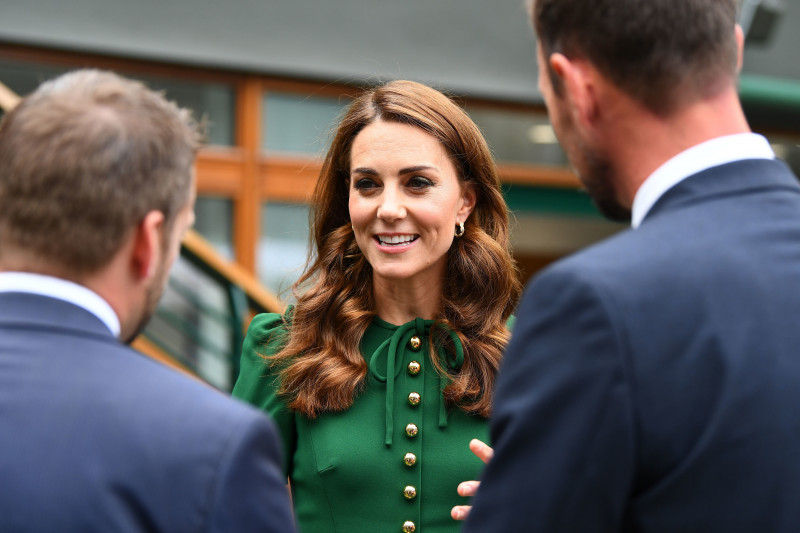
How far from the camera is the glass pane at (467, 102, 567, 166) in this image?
7496 mm

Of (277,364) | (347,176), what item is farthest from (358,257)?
(277,364)

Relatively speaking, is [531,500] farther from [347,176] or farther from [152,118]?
[347,176]

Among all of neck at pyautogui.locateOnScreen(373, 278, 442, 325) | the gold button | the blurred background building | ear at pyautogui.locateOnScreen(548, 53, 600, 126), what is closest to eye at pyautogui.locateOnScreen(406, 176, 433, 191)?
neck at pyautogui.locateOnScreen(373, 278, 442, 325)

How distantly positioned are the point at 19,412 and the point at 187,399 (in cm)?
21

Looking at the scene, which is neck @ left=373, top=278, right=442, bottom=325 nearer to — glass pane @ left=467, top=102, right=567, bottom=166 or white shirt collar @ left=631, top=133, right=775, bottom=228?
white shirt collar @ left=631, top=133, right=775, bottom=228

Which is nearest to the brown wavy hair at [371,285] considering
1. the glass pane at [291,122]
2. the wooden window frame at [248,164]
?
the wooden window frame at [248,164]

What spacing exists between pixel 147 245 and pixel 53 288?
137 mm

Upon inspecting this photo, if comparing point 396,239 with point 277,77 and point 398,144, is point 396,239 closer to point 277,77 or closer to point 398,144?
point 398,144

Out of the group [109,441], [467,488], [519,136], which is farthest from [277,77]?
[109,441]

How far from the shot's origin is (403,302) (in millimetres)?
2604

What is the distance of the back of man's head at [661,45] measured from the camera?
1339mm

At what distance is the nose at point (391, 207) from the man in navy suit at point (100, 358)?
3.61ft

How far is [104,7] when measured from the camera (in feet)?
20.5

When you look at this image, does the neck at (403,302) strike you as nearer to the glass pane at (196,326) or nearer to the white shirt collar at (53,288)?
the white shirt collar at (53,288)
